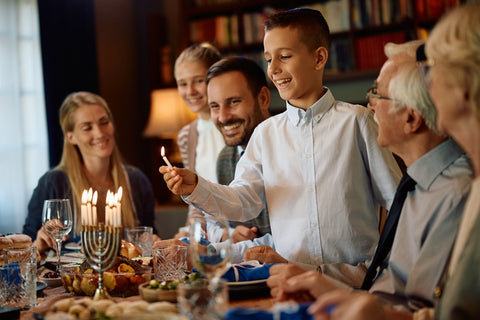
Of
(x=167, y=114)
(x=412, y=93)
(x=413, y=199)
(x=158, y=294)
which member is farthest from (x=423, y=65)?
(x=167, y=114)

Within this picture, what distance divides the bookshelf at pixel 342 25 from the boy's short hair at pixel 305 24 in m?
2.96

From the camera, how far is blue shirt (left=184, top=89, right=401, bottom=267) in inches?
73.0

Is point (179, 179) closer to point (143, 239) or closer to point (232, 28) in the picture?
point (143, 239)

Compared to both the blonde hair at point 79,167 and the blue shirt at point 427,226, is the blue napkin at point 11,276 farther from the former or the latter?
the blonde hair at point 79,167

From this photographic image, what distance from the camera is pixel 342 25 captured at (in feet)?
16.5

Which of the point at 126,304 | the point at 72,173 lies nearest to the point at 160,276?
the point at 126,304

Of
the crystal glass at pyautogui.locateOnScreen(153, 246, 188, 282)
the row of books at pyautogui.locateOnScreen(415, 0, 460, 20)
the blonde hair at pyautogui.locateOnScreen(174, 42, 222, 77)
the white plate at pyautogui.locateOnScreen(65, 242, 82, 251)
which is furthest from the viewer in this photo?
the row of books at pyautogui.locateOnScreen(415, 0, 460, 20)

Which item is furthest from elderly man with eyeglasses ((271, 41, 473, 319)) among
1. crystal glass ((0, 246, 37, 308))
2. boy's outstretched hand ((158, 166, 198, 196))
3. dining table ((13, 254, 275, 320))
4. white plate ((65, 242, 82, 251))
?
white plate ((65, 242, 82, 251))

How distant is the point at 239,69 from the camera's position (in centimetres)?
251

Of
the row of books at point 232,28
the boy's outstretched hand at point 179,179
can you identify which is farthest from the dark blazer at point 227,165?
the row of books at point 232,28

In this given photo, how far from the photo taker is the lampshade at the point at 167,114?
534 cm

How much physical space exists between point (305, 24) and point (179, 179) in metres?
0.77

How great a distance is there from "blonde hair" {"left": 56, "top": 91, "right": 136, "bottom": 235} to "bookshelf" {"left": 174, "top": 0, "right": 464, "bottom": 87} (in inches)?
96.6

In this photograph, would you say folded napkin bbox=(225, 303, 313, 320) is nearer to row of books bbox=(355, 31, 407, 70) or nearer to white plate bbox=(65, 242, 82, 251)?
white plate bbox=(65, 242, 82, 251)
